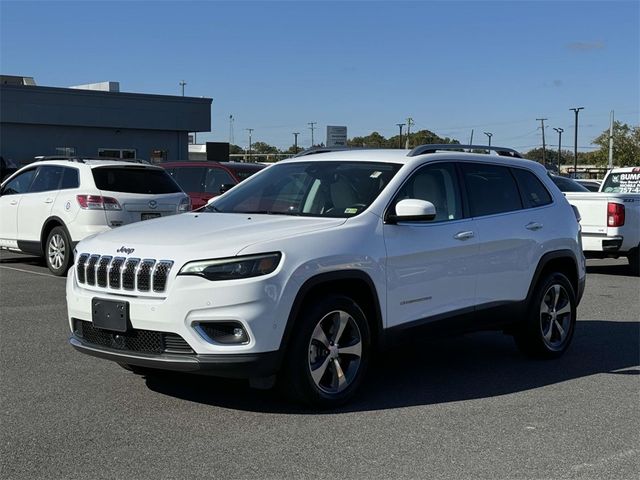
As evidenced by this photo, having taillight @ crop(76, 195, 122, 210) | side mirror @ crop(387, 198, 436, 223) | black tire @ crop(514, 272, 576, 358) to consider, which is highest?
side mirror @ crop(387, 198, 436, 223)

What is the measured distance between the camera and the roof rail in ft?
22.6

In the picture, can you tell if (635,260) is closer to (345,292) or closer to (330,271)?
(345,292)

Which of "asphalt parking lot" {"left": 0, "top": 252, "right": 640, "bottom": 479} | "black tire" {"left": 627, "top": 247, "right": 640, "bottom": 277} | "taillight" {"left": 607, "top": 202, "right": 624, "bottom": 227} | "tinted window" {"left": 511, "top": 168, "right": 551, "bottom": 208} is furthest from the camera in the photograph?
"black tire" {"left": 627, "top": 247, "right": 640, "bottom": 277}

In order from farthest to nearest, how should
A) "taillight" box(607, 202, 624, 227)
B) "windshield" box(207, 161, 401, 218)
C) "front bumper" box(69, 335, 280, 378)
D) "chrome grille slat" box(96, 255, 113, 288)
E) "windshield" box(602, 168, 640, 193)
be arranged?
"windshield" box(602, 168, 640, 193), "taillight" box(607, 202, 624, 227), "windshield" box(207, 161, 401, 218), "chrome grille slat" box(96, 255, 113, 288), "front bumper" box(69, 335, 280, 378)

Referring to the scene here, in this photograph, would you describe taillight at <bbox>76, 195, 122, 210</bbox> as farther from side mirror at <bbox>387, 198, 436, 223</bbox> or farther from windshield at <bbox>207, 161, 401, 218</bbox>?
side mirror at <bbox>387, 198, 436, 223</bbox>

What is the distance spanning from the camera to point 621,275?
1482 centimetres

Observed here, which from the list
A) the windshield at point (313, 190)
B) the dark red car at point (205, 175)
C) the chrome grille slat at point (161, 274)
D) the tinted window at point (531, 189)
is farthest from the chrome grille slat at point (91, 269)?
the dark red car at point (205, 175)

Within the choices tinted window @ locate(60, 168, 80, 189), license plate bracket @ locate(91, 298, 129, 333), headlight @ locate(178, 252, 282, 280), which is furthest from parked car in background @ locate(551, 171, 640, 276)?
license plate bracket @ locate(91, 298, 129, 333)

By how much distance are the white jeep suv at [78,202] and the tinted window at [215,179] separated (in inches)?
94.0

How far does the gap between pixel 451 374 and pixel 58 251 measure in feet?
25.0

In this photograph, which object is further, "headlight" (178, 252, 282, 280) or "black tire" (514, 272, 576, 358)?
"black tire" (514, 272, 576, 358)

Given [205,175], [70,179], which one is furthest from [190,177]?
[70,179]

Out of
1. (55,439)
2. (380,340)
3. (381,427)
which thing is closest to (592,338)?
(380,340)

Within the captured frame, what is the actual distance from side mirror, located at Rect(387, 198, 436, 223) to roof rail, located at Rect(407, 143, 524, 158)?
777 mm
